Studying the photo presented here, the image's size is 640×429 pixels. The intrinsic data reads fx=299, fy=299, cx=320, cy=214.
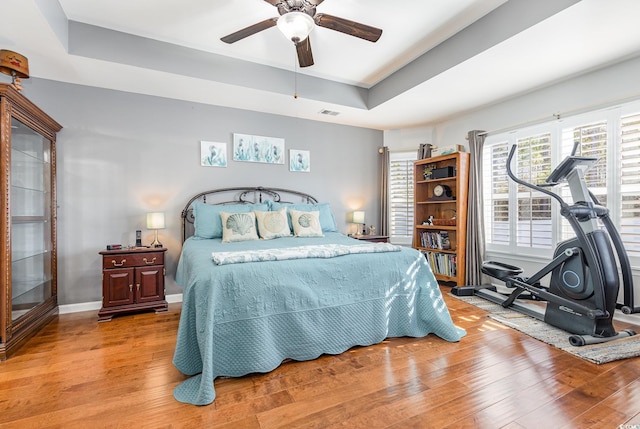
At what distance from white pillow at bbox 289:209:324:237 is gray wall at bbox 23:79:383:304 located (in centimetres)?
86

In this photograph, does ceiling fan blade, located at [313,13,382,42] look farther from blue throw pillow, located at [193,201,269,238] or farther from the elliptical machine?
blue throw pillow, located at [193,201,269,238]

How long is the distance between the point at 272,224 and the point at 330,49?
2.03 meters

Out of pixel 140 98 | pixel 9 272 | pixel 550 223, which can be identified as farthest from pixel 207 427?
pixel 550 223

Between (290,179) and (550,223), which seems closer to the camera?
(550,223)

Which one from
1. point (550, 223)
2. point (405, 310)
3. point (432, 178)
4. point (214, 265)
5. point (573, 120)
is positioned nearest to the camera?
point (214, 265)

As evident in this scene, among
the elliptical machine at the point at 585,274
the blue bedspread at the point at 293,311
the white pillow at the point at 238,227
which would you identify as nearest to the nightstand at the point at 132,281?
the white pillow at the point at 238,227

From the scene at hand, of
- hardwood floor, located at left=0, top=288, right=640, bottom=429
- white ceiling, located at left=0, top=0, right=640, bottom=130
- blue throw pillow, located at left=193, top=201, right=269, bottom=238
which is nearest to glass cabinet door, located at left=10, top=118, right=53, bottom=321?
hardwood floor, located at left=0, top=288, right=640, bottom=429

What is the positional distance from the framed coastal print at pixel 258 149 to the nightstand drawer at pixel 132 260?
1622mm

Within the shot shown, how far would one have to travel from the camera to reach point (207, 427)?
1.51m

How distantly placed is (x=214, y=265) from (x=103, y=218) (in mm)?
2346

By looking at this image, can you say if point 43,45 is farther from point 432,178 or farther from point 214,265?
point 432,178

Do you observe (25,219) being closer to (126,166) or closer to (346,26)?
(126,166)

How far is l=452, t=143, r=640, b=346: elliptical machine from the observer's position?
2.41 meters

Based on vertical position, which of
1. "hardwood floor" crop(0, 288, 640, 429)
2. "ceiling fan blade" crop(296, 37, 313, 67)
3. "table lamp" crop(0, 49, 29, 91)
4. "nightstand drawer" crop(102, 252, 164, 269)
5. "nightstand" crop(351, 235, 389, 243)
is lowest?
"hardwood floor" crop(0, 288, 640, 429)
